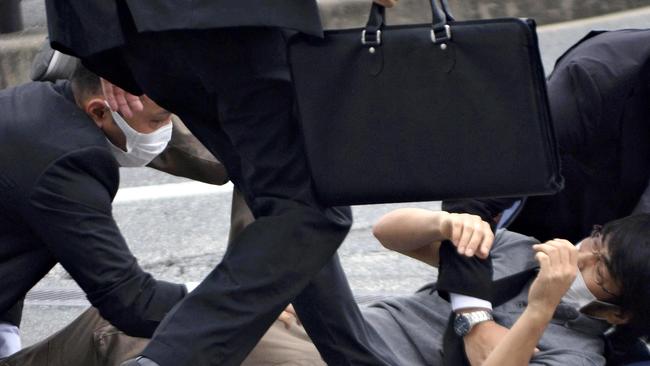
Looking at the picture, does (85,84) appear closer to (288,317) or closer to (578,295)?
(288,317)

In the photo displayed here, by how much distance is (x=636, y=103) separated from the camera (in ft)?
11.3

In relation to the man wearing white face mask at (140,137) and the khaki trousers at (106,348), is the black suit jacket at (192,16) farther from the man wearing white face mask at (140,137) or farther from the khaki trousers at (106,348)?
the khaki trousers at (106,348)

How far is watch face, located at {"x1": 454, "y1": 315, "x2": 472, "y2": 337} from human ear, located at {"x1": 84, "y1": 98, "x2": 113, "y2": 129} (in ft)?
3.17

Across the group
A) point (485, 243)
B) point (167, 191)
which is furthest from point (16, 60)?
point (485, 243)

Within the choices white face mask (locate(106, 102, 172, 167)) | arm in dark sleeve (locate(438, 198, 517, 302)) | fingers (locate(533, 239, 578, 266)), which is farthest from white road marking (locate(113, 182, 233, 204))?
fingers (locate(533, 239, 578, 266))

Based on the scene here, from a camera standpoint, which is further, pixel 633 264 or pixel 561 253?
pixel 633 264

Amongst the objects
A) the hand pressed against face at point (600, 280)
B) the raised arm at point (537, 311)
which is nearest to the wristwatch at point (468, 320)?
the raised arm at point (537, 311)

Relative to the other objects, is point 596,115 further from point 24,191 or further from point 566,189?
point 24,191

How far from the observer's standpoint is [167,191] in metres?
5.76

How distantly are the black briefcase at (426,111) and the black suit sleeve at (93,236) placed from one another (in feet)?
1.90

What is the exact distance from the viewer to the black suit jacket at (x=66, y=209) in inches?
124

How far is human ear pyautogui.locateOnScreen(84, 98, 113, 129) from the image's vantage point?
3.31 m

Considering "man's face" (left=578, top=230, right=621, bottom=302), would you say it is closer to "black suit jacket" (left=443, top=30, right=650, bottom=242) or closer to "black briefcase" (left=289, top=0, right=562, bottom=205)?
"black suit jacket" (left=443, top=30, right=650, bottom=242)

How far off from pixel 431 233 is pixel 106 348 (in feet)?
2.71
